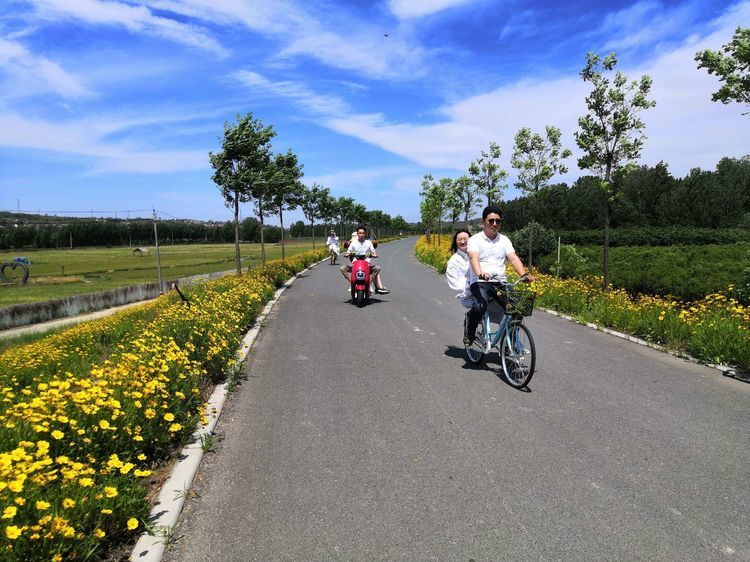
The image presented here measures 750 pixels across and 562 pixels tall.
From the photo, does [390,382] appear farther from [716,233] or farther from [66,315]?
[716,233]

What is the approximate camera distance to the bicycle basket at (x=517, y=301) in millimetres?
5340

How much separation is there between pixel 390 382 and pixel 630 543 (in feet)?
10.8

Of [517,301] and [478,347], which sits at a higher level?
[517,301]

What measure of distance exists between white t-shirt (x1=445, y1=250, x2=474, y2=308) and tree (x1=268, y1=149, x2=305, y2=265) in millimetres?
11009

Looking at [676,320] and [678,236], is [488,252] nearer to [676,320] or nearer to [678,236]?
[676,320]

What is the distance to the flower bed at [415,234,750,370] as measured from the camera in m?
6.34

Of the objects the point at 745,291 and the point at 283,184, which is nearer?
the point at 745,291

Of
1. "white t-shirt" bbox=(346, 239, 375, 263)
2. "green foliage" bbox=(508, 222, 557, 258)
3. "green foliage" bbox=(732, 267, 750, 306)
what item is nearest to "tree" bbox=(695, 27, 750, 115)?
"green foliage" bbox=(732, 267, 750, 306)

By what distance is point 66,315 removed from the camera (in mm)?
A: 22922

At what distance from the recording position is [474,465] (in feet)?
11.9

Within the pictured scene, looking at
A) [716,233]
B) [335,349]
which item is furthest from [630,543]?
[716,233]

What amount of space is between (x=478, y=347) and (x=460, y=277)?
1.12 metres

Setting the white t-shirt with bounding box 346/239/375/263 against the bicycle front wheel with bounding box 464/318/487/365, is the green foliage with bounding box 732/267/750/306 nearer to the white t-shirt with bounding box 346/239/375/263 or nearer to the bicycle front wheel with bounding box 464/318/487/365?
the bicycle front wheel with bounding box 464/318/487/365

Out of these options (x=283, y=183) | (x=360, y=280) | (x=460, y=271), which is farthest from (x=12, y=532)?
(x=283, y=183)
